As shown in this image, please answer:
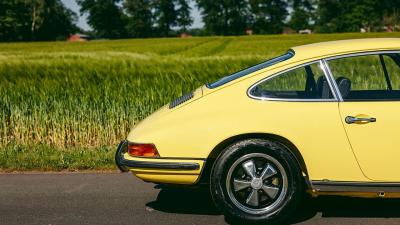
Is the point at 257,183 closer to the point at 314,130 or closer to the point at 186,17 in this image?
the point at 314,130

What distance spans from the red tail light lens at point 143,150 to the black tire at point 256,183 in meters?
0.49

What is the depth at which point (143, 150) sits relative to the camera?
4359 millimetres

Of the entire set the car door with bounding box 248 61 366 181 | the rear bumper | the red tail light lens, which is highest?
the car door with bounding box 248 61 366 181

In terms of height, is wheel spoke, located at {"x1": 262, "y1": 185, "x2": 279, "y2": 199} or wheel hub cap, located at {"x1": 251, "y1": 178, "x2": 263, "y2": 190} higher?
wheel hub cap, located at {"x1": 251, "y1": 178, "x2": 263, "y2": 190}

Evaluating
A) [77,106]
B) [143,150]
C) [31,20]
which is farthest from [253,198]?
[31,20]

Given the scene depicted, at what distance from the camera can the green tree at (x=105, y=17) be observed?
12519 centimetres

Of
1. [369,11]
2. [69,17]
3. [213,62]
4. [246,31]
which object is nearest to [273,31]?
[246,31]

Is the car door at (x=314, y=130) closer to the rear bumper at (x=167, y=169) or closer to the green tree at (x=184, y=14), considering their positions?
the rear bumper at (x=167, y=169)

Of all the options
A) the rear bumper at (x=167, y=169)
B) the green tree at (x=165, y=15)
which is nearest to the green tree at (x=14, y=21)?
the green tree at (x=165, y=15)

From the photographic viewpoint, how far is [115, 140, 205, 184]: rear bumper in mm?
4277

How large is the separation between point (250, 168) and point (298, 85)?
46.6 inches

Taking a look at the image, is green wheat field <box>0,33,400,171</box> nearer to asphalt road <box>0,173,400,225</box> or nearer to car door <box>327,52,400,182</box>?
asphalt road <box>0,173,400,225</box>

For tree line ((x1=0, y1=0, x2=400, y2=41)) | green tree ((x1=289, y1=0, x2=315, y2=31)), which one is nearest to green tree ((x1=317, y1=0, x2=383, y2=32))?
tree line ((x1=0, y1=0, x2=400, y2=41))

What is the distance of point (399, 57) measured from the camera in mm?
4648
